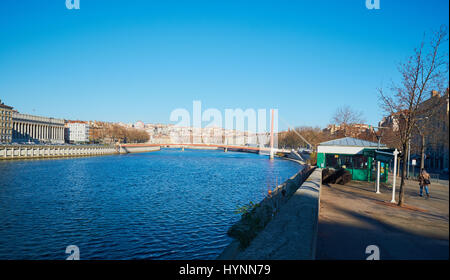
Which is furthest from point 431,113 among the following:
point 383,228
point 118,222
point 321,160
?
point 321,160

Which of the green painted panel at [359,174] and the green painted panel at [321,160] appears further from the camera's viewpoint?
the green painted panel at [321,160]

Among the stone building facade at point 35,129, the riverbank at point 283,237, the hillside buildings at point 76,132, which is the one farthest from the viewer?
the hillside buildings at point 76,132

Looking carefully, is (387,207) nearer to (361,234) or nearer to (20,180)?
(361,234)

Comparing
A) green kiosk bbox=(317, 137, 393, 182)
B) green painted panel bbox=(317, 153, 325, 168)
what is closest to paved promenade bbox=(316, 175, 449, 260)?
green kiosk bbox=(317, 137, 393, 182)

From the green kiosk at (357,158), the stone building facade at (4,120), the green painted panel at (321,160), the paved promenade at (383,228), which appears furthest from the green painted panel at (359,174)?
the stone building facade at (4,120)

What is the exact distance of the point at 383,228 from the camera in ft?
23.8

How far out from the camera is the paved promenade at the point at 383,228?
11.7 ft

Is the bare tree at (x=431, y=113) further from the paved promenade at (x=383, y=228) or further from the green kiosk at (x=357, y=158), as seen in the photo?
the green kiosk at (x=357, y=158)

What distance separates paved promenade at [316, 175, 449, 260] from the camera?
11.7 feet

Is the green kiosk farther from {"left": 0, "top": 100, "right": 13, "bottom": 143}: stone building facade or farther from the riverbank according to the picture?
{"left": 0, "top": 100, "right": 13, "bottom": 143}: stone building facade

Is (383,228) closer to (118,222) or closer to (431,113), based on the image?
(431,113)
